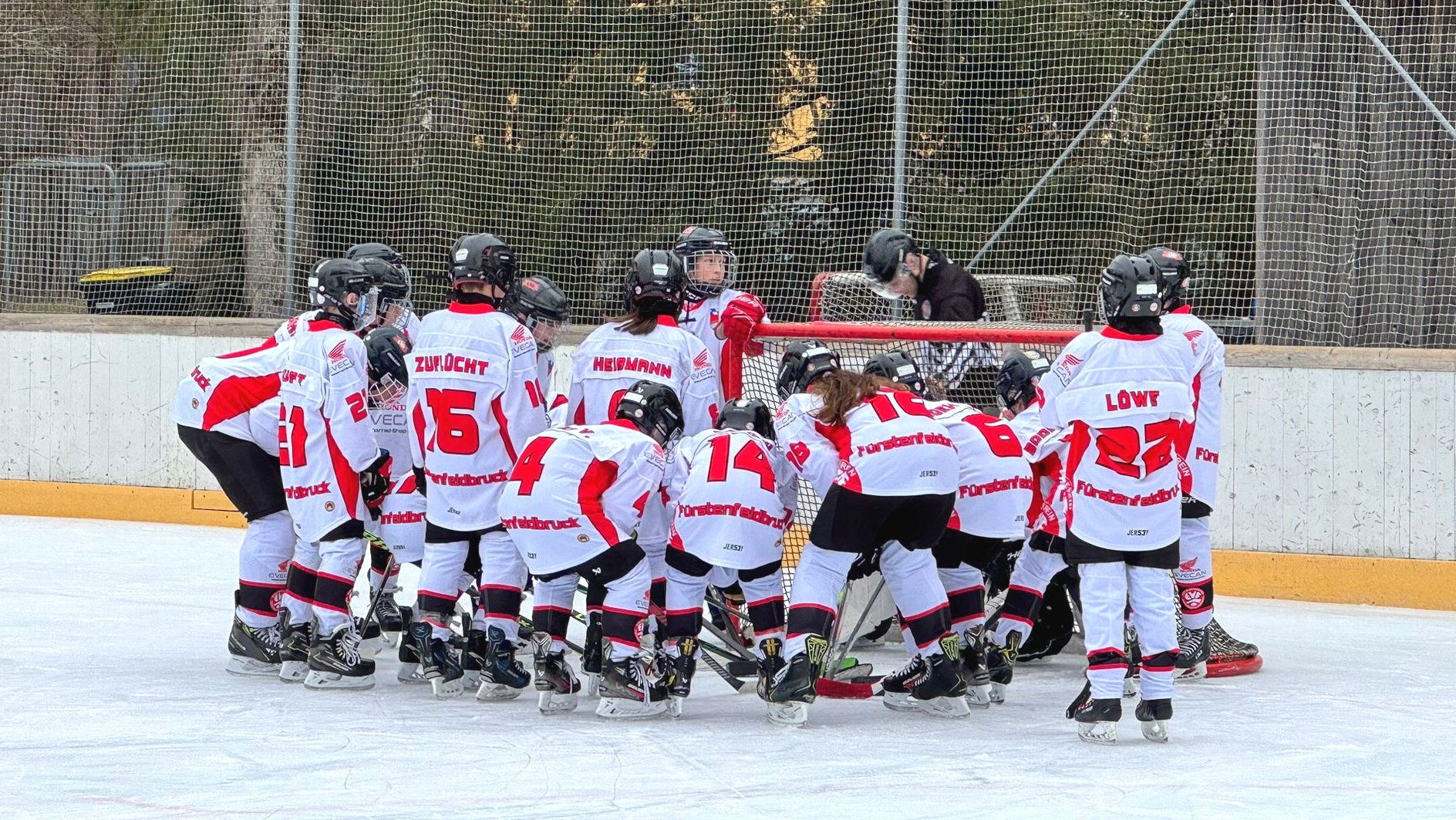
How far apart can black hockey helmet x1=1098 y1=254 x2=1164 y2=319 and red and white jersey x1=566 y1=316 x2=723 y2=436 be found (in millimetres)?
1578

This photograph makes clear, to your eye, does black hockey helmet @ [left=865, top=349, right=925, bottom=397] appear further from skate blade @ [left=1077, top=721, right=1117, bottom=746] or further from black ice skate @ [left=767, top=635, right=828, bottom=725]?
skate blade @ [left=1077, top=721, right=1117, bottom=746]

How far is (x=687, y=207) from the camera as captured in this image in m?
10.8

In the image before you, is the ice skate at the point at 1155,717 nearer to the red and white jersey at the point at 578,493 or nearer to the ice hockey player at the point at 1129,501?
the ice hockey player at the point at 1129,501

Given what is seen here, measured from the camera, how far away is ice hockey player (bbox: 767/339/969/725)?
508cm

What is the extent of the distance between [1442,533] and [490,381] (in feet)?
15.7

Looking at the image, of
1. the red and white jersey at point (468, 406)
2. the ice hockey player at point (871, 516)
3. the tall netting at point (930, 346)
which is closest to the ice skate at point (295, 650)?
the red and white jersey at point (468, 406)

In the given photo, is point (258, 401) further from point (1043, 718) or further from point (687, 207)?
point (687, 207)

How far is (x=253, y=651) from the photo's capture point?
234 inches

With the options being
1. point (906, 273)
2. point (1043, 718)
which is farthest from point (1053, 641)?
point (906, 273)

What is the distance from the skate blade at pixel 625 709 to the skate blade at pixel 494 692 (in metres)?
0.45

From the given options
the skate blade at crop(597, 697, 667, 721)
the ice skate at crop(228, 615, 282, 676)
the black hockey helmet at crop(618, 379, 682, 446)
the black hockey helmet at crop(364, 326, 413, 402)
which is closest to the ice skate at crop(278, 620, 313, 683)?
the ice skate at crop(228, 615, 282, 676)

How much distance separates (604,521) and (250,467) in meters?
1.62

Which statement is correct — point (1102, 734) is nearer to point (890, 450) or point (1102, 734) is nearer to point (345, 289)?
point (890, 450)

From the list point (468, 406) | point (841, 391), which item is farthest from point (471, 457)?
point (841, 391)
